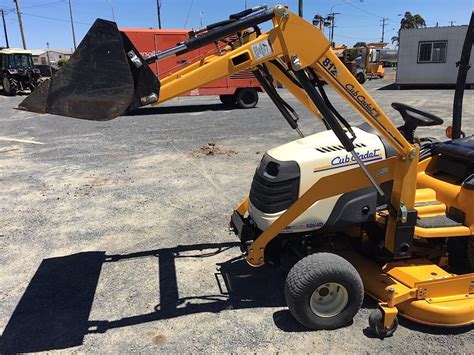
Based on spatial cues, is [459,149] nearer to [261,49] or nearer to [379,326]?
[379,326]

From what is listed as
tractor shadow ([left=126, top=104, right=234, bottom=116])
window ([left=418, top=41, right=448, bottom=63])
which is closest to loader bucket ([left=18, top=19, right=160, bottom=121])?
tractor shadow ([left=126, top=104, right=234, bottom=116])

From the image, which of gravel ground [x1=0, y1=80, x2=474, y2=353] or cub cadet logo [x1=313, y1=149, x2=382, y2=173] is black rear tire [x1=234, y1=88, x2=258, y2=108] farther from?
cub cadet logo [x1=313, y1=149, x2=382, y2=173]

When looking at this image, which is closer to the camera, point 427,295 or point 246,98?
point 427,295

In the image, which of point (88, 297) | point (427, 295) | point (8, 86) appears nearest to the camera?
point (427, 295)

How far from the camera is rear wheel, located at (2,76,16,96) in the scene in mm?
23234

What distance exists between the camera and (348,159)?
10.7 feet

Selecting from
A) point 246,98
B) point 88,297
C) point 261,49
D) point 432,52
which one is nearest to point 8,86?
point 246,98

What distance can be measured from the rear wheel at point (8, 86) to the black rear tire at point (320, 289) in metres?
24.4

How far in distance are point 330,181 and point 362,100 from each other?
605mm

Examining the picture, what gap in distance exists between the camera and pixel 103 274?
4031mm

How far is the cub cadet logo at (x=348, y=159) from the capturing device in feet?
10.6

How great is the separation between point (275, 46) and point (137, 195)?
3958mm

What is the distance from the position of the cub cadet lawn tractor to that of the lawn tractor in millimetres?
23264

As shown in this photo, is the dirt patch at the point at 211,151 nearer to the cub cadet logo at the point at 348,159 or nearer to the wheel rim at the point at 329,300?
the cub cadet logo at the point at 348,159
